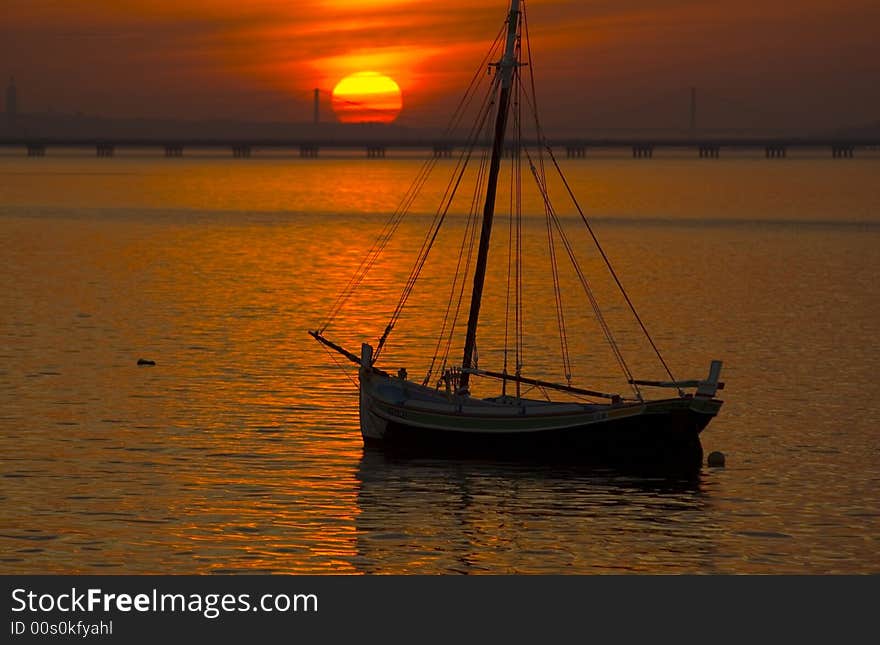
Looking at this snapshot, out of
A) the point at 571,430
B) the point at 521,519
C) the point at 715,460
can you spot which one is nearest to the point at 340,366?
the point at 571,430

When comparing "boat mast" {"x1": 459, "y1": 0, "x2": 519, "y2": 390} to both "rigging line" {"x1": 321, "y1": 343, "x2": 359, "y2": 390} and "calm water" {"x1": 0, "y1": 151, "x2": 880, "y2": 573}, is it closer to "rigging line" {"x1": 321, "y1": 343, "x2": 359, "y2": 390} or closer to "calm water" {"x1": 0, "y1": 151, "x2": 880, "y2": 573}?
"calm water" {"x1": 0, "y1": 151, "x2": 880, "y2": 573}

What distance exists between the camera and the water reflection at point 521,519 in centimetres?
3972

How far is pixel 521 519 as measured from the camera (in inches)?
1736

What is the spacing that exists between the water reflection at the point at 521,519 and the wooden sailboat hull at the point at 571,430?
2.08 ft

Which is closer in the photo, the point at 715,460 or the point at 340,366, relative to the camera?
the point at 715,460

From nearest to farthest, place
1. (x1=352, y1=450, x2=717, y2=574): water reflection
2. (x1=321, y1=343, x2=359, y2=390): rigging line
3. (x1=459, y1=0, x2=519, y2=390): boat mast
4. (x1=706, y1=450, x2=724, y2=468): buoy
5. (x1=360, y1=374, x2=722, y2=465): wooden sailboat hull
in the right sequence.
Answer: (x1=352, y1=450, x2=717, y2=574): water reflection < (x1=360, y1=374, x2=722, y2=465): wooden sailboat hull < (x1=706, y1=450, x2=724, y2=468): buoy < (x1=459, y1=0, x2=519, y2=390): boat mast < (x1=321, y1=343, x2=359, y2=390): rigging line

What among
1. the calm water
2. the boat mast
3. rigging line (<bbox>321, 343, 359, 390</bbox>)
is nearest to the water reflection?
the calm water

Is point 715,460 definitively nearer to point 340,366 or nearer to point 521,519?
point 521,519

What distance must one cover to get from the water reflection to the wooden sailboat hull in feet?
2.08

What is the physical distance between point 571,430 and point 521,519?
757 cm

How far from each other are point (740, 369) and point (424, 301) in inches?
1427

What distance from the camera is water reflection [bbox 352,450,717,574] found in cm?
3972
